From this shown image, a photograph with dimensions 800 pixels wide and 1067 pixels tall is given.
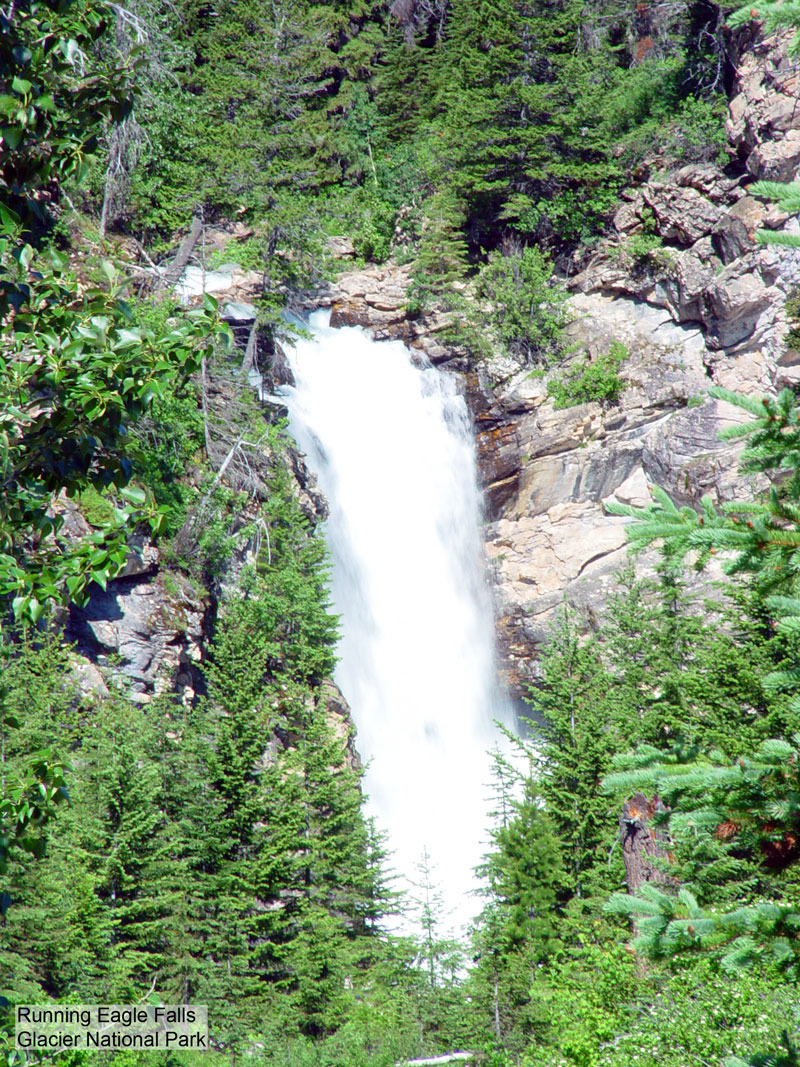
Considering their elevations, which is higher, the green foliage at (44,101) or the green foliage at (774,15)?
the green foliage at (774,15)

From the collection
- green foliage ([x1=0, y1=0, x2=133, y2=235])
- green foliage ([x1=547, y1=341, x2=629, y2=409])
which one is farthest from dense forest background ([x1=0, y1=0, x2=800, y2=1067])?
green foliage ([x1=547, y1=341, x2=629, y2=409])

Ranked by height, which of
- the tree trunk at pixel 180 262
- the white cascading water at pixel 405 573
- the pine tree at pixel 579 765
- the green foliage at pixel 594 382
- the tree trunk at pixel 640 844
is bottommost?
the tree trunk at pixel 640 844

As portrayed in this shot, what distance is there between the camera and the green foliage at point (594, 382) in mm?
32719

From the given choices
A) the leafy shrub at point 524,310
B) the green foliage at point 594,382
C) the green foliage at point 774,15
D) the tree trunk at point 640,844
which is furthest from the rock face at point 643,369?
Answer: the green foliage at point 774,15

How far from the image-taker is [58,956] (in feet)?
41.9

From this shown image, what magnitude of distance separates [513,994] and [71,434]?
40.6 feet

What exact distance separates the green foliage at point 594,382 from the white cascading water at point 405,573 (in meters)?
4.00

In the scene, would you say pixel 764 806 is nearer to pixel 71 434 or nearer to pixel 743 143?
pixel 71 434

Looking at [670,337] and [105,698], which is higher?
[670,337]

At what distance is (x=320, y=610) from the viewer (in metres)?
25.2

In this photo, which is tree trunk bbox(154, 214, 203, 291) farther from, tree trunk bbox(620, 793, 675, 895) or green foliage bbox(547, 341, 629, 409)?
tree trunk bbox(620, 793, 675, 895)

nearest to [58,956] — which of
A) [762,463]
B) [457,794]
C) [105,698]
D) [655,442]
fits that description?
[105,698]

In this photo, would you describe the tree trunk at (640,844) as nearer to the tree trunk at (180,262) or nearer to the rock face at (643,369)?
the rock face at (643,369)

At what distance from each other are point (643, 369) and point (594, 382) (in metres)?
1.87
